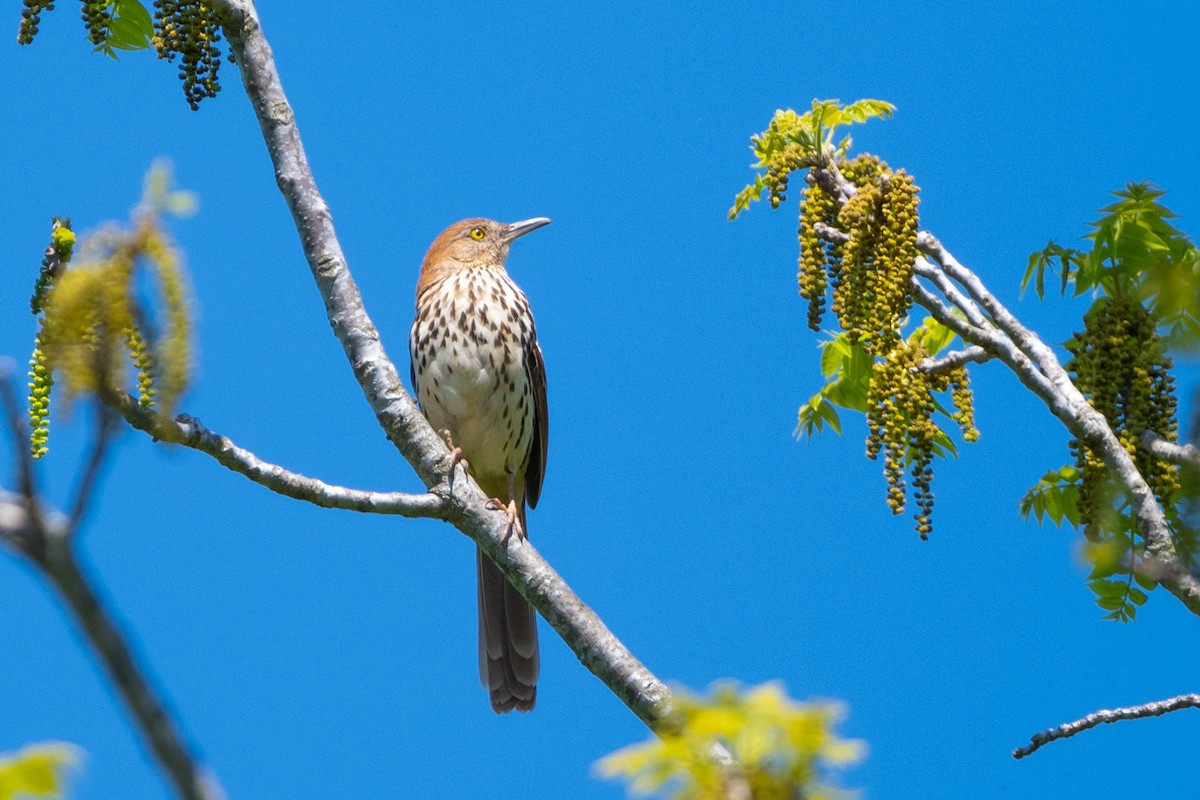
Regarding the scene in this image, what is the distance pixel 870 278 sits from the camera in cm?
376

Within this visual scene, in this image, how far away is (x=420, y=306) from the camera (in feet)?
20.5

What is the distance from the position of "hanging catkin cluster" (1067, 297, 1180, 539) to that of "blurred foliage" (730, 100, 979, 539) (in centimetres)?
42

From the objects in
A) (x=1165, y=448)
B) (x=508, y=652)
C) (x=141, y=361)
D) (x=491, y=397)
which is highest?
(x=491, y=397)

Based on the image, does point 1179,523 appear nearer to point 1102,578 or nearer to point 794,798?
A: point 1102,578

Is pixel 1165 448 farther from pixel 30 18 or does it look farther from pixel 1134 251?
pixel 30 18

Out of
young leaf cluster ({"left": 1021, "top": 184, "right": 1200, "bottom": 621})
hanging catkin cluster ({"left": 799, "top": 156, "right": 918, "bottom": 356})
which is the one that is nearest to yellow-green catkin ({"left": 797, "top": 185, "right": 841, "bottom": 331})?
hanging catkin cluster ({"left": 799, "top": 156, "right": 918, "bottom": 356})

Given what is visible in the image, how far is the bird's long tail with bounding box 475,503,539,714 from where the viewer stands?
5.79 metres

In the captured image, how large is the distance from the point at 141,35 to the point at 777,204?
1.96m

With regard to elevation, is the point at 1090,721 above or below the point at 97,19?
below

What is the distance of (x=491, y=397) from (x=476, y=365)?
0.50ft

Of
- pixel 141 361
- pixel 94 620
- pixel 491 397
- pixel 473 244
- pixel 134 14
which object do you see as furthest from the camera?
pixel 473 244

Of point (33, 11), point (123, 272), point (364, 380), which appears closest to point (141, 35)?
point (33, 11)

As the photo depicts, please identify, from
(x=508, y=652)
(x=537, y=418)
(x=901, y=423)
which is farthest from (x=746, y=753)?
(x=537, y=418)

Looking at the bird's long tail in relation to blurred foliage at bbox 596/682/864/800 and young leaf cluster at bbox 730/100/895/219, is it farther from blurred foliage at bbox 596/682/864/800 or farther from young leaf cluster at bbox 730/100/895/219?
blurred foliage at bbox 596/682/864/800
